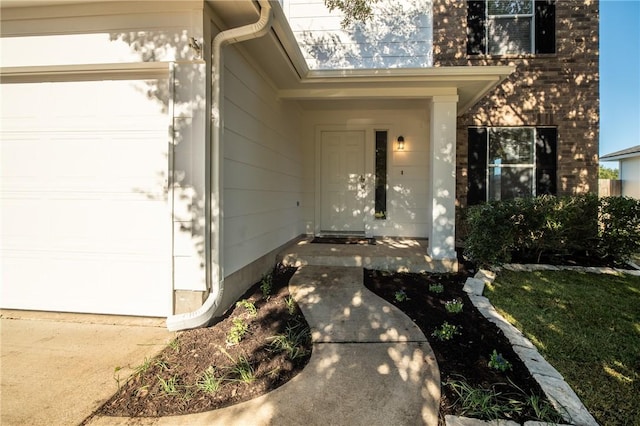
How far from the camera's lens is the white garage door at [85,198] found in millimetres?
3316

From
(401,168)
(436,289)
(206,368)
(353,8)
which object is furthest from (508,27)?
(206,368)

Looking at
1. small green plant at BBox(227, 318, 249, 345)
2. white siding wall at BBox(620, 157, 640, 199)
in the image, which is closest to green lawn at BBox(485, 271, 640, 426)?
small green plant at BBox(227, 318, 249, 345)

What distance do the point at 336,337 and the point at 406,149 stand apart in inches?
189

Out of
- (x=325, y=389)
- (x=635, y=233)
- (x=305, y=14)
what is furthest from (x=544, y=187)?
(x=325, y=389)

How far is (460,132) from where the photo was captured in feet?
22.3

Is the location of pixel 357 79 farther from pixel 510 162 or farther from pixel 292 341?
pixel 510 162

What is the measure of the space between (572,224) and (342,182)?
396 centimetres

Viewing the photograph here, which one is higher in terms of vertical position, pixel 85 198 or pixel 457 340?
pixel 85 198

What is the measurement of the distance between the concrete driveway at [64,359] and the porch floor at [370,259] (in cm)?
226

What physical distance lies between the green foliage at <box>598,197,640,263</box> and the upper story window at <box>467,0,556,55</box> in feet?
11.1

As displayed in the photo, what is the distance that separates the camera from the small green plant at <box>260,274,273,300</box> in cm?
398

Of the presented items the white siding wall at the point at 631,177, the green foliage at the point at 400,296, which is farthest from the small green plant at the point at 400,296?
the white siding wall at the point at 631,177

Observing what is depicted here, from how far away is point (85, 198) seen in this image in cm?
340

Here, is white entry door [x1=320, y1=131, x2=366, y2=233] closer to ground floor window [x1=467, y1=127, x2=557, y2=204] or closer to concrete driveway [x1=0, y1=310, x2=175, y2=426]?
ground floor window [x1=467, y1=127, x2=557, y2=204]
